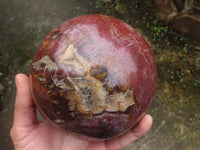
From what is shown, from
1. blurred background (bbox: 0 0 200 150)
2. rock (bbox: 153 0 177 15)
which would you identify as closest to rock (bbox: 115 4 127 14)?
blurred background (bbox: 0 0 200 150)

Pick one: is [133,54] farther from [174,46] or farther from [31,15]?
[31,15]

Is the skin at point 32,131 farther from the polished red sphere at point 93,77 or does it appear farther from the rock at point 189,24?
the rock at point 189,24

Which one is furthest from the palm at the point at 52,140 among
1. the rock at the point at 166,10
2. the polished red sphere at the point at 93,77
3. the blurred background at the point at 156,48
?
the rock at the point at 166,10

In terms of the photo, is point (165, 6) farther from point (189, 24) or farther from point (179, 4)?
point (189, 24)

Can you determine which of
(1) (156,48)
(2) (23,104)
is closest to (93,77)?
(2) (23,104)

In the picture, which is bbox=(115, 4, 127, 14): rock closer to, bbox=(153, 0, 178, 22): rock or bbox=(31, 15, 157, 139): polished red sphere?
bbox=(153, 0, 178, 22): rock

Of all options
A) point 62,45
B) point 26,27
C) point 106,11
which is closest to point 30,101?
point 62,45
